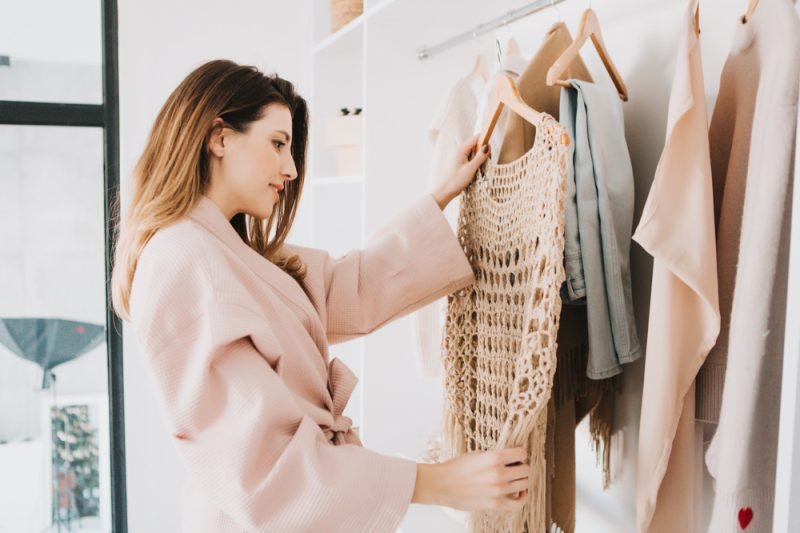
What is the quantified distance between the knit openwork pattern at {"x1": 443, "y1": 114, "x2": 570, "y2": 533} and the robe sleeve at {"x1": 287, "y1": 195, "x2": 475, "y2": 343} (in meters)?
0.06

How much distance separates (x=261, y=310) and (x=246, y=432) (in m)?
0.20

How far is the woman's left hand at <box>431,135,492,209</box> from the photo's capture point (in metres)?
1.26

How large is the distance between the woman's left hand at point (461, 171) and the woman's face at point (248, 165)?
0.30 meters

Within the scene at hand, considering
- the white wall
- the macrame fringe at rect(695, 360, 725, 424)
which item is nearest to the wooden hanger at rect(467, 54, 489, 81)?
the macrame fringe at rect(695, 360, 725, 424)

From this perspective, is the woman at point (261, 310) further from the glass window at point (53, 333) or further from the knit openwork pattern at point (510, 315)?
the glass window at point (53, 333)

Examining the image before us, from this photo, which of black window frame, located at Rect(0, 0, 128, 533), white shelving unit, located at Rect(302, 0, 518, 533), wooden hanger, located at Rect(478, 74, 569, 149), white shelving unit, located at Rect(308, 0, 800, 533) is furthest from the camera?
black window frame, located at Rect(0, 0, 128, 533)

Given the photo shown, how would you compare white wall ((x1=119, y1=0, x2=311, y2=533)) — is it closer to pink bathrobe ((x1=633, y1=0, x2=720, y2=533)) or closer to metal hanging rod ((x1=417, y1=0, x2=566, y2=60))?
metal hanging rod ((x1=417, y1=0, x2=566, y2=60))

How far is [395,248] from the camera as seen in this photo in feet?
4.41

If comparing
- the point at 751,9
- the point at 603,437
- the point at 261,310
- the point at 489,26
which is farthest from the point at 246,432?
the point at 489,26

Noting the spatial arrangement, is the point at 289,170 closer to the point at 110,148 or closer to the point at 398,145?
the point at 398,145

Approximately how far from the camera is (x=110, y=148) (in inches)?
90.6

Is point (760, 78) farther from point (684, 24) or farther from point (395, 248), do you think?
point (395, 248)

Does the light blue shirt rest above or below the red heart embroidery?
above

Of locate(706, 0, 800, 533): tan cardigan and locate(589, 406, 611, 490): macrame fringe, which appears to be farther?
locate(589, 406, 611, 490): macrame fringe
